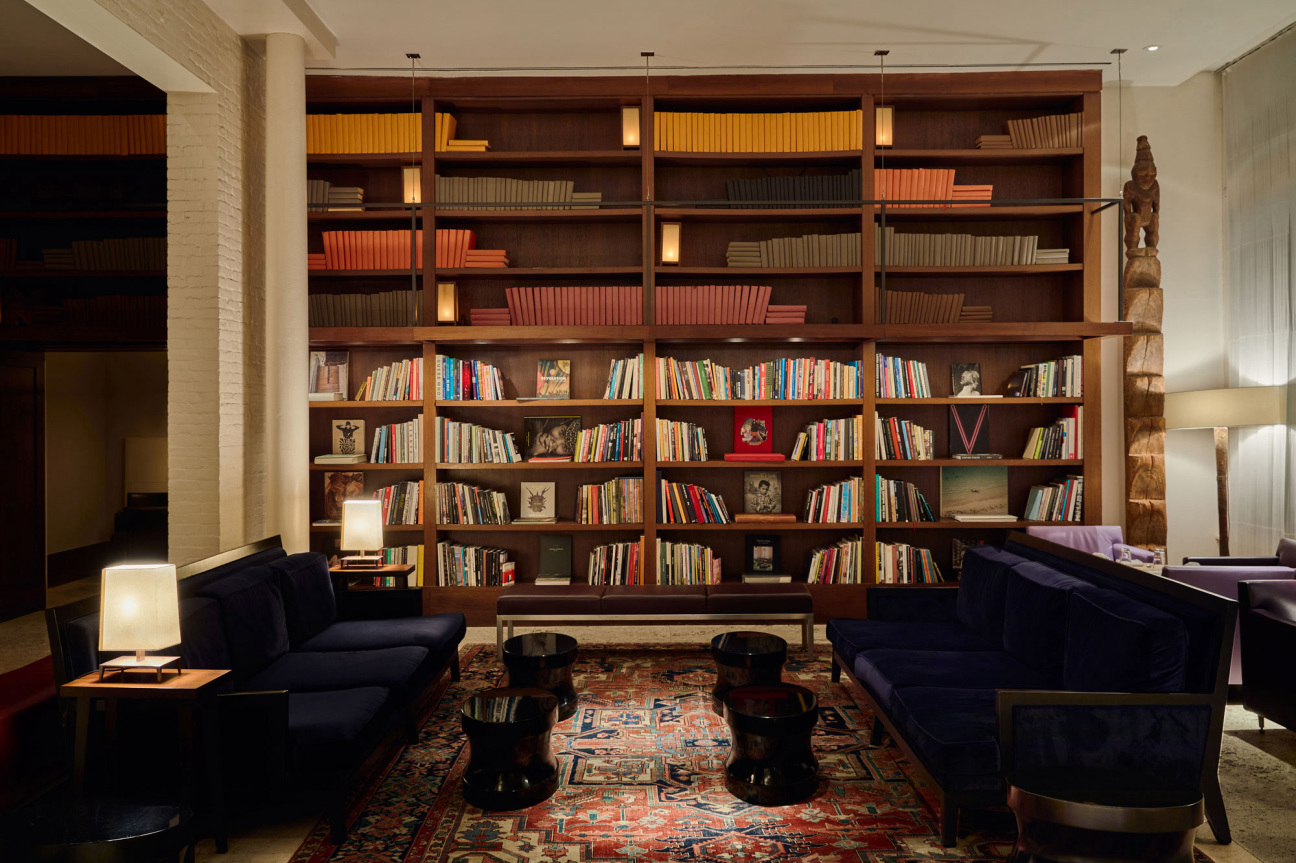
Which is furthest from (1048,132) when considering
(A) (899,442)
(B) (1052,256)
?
(A) (899,442)

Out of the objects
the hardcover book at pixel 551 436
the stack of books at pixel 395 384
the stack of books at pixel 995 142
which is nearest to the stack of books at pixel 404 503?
the stack of books at pixel 395 384

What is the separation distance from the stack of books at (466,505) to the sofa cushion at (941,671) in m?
2.98

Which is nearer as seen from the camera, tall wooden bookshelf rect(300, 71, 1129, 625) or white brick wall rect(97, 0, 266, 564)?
white brick wall rect(97, 0, 266, 564)

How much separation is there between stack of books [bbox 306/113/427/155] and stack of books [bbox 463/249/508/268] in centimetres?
83

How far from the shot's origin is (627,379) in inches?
220

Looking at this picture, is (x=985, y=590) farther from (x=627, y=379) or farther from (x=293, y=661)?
(x=293, y=661)

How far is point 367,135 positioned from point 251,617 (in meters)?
3.65

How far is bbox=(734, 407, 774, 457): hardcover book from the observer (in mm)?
5820

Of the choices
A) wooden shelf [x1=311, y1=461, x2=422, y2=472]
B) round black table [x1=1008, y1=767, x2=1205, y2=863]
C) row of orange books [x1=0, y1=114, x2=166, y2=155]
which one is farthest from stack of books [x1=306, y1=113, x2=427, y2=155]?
round black table [x1=1008, y1=767, x2=1205, y2=863]

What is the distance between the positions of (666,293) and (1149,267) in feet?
11.1

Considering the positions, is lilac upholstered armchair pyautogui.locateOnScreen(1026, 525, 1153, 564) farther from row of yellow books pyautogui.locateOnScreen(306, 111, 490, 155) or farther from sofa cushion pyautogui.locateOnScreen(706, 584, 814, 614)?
row of yellow books pyautogui.locateOnScreen(306, 111, 490, 155)

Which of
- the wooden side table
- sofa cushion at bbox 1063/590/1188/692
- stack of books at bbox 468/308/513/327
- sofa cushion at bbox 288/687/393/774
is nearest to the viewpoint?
the wooden side table

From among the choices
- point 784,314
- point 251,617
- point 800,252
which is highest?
point 800,252

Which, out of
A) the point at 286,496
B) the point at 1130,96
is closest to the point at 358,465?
the point at 286,496
